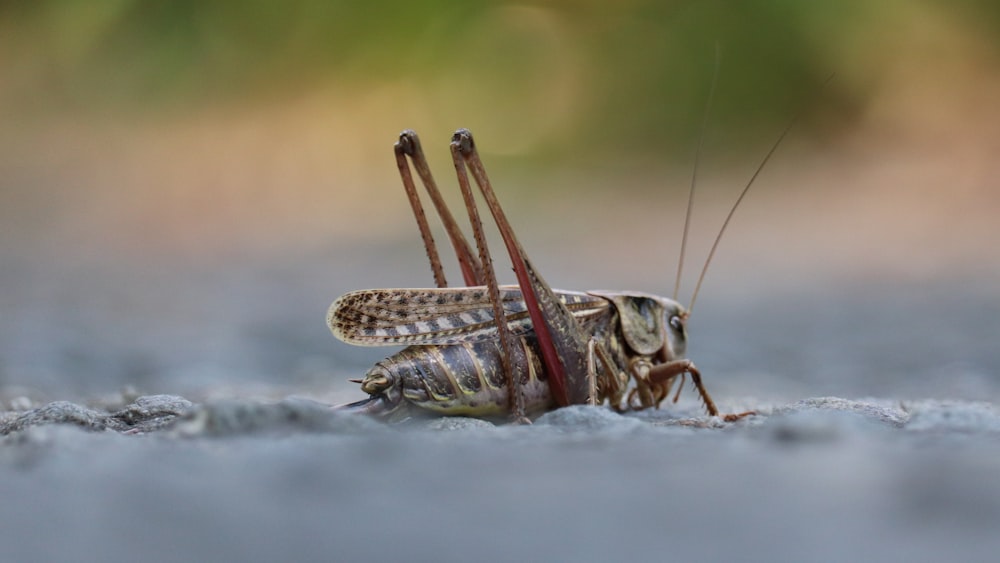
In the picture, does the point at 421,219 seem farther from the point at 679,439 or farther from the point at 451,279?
the point at 451,279

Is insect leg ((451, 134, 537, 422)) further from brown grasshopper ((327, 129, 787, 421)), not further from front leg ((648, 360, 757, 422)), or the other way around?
front leg ((648, 360, 757, 422))

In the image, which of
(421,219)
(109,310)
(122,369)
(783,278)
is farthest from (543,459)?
(783,278)

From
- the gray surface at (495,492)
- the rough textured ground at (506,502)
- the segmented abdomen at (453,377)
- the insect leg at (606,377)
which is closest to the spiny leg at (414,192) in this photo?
the segmented abdomen at (453,377)

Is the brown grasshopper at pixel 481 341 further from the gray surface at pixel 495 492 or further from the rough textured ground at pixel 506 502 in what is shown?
the rough textured ground at pixel 506 502

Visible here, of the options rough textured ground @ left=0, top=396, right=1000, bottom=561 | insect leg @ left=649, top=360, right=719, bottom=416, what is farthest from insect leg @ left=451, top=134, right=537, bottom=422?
rough textured ground @ left=0, top=396, right=1000, bottom=561

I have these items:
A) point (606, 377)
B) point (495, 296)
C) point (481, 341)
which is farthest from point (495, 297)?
point (606, 377)

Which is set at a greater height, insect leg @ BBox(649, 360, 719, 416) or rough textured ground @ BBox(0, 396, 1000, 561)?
insect leg @ BBox(649, 360, 719, 416)

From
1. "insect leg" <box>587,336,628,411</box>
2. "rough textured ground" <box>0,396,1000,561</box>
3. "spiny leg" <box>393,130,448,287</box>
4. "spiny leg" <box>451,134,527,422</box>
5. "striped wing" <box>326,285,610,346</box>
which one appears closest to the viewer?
"rough textured ground" <box>0,396,1000,561</box>
